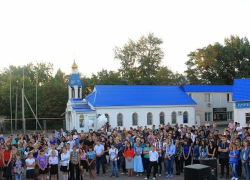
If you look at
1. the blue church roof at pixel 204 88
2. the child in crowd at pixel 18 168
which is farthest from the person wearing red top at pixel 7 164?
the blue church roof at pixel 204 88

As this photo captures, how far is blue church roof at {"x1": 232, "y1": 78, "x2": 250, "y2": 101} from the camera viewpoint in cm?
3303

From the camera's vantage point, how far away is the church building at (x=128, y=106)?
34541mm

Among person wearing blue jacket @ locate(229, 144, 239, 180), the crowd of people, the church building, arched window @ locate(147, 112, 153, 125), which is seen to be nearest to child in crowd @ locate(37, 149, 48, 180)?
the crowd of people

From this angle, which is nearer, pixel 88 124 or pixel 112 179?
pixel 112 179

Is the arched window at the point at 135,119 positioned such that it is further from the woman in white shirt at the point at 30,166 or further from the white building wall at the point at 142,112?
the woman in white shirt at the point at 30,166

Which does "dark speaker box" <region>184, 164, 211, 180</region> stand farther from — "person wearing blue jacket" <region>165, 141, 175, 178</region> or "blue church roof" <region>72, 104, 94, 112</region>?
"blue church roof" <region>72, 104, 94, 112</region>

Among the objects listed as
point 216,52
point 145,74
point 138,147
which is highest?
point 216,52

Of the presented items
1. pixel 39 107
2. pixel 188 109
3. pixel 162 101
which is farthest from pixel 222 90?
pixel 39 107

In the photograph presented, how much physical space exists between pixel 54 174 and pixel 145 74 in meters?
43.4

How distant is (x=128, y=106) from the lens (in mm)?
36125

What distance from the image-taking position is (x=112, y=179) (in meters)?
13.5

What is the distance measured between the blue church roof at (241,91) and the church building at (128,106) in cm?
645

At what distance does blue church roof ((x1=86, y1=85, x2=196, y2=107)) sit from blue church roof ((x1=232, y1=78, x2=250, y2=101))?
6.41m

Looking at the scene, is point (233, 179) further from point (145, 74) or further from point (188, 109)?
point (145, 74)
